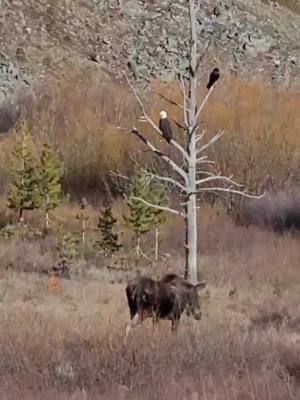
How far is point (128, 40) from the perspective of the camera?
4822 cm

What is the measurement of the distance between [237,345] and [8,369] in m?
1.92

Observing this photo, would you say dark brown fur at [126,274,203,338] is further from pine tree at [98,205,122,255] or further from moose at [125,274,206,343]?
pine tree at [98,205,122,255]

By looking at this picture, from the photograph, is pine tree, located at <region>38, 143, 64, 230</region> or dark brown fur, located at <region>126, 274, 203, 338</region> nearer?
dark brown fur, located at <region>126, 274, 203, 338</region>

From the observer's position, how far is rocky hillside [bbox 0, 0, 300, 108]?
1764 inches

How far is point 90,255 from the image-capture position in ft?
72.4

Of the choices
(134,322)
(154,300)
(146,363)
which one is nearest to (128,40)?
(154,300)

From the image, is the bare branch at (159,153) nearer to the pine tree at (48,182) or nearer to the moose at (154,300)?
the moose at (154,300)

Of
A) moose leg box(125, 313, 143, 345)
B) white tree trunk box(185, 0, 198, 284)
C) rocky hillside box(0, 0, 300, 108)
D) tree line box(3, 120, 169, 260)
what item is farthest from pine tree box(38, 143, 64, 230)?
rocky hillside box(0, 0, 300, 108)

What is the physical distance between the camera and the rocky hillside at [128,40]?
44.8 m

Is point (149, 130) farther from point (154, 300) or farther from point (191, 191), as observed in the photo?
point (154, 300)

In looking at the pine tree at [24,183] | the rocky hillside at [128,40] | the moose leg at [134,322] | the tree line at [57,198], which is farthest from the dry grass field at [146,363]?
the rocky hillside at [128,40]

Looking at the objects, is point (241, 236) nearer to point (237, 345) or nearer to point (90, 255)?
point (90, 255)

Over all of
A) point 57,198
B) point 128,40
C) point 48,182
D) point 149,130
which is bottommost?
point 57,198

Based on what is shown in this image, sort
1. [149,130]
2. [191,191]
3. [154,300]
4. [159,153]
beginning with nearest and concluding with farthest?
1. [154,300]
2. [159,153]
3. [191,191]
4. [149,130]
